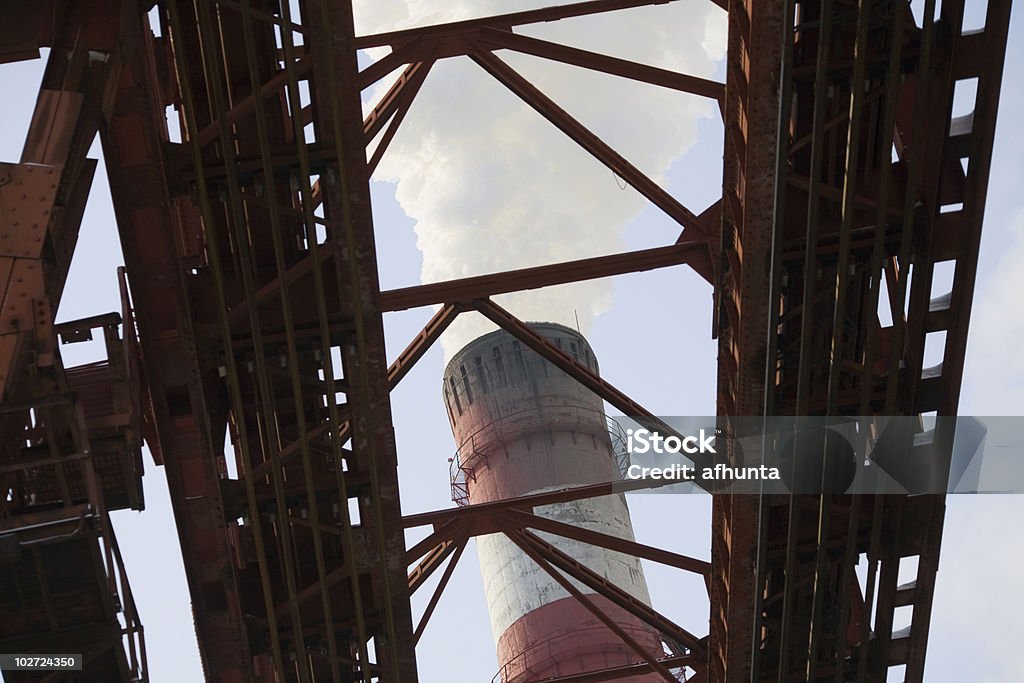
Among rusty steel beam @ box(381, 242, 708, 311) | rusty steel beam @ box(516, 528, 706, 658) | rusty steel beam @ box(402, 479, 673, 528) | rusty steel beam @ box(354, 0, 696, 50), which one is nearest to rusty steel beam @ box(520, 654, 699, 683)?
rusty steel beam @ box(516, 528, 706, 658)

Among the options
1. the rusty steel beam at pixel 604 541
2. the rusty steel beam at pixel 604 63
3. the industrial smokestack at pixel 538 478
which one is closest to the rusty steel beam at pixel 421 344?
the rusty steel beam at pixel 604 541

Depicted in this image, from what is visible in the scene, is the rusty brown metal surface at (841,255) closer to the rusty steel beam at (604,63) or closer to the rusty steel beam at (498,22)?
the rusty steel beam at (604,63)

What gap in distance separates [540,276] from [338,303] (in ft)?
7.12

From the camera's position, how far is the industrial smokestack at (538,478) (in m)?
27.1

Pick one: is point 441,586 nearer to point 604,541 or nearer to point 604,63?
point 604,541

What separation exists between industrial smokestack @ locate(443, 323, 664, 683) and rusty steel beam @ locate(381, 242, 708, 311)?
12829mm

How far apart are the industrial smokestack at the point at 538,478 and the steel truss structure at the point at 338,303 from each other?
10639 millimetres

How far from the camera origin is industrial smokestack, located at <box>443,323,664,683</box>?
27.1 m

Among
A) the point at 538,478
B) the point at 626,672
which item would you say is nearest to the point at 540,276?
the point at 626,672

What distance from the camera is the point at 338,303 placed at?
46.2ft

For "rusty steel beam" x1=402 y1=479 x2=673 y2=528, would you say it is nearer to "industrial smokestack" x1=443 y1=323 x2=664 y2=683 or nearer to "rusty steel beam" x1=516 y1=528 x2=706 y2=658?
"rusty steel beam" x1=516 y1=528 x2=706 y2=658

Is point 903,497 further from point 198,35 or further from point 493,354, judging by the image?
point 493,354

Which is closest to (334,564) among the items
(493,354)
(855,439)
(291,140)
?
(291,140)

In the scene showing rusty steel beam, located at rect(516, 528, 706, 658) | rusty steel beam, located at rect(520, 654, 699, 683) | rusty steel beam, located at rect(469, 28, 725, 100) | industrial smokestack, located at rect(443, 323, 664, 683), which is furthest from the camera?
industrial smokestack, located at rect(443, 323, 664, 683)
